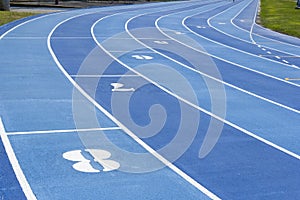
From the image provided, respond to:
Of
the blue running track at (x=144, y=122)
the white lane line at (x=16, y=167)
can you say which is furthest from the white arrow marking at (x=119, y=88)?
the white lane line at (x=16, y=167)

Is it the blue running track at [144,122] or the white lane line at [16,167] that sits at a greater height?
the white lane line at [16,167]

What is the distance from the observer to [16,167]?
7746 mm

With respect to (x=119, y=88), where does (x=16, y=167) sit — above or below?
above

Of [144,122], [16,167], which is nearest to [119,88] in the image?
[144,122]

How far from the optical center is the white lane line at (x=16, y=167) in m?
6.88

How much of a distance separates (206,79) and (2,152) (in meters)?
7.83

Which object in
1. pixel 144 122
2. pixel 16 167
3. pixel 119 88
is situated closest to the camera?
pixel 16 167

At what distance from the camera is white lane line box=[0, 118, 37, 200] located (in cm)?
688

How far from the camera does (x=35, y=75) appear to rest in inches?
553

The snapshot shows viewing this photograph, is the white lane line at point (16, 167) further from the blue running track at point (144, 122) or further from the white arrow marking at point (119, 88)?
the white arrow marking at point (119, 88)

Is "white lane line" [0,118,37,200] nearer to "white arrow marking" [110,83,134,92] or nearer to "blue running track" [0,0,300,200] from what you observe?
"blue running track" [0,0,300,200]

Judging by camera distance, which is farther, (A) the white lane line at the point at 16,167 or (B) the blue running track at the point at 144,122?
(B) the blue running track at the point at 144,122

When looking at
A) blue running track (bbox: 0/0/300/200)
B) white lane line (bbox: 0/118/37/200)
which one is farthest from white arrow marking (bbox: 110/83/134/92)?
white lane line (bbox: 0/118/37/200)

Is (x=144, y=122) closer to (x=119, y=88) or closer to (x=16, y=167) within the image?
(x=119, y=88)
